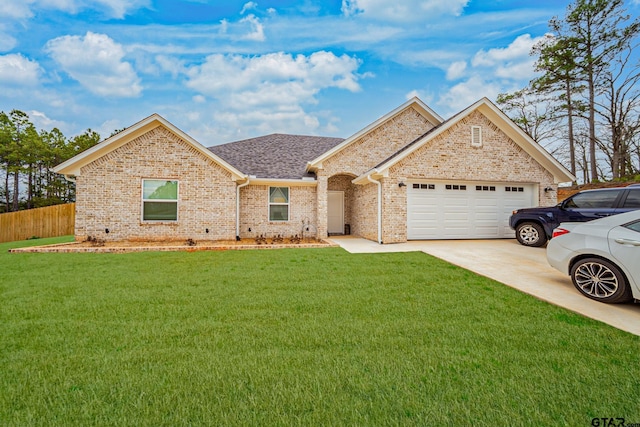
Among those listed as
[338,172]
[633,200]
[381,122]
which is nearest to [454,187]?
[381,122]

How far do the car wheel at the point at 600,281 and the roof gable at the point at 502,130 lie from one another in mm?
6703

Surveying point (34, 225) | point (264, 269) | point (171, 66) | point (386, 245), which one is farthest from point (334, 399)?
point (34, 225)

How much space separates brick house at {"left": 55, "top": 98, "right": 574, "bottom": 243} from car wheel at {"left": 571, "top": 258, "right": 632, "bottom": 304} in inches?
246

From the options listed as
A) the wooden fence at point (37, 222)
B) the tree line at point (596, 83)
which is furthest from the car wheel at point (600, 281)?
the wooden fence at point (37, 222)

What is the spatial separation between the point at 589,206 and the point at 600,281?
511cm

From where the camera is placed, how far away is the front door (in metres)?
15.2

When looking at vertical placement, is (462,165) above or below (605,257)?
above

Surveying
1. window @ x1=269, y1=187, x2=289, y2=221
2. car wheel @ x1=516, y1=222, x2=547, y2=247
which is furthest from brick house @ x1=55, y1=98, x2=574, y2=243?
car wheel @ x1=516, y1=222, x2=547, y2=247

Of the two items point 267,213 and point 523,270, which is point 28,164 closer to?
point 267,213

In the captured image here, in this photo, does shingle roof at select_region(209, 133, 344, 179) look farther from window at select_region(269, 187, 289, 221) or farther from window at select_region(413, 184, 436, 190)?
window at select_region(413, 184, 436, 190)

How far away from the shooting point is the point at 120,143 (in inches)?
434

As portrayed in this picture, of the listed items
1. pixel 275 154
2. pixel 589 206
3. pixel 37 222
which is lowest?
pixel 37 222

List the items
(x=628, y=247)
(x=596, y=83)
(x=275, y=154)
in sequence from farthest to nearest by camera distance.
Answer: (x=596, y=83), (x=275, y=154), (x=628, y=247)

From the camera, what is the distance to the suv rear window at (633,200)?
290 inches
